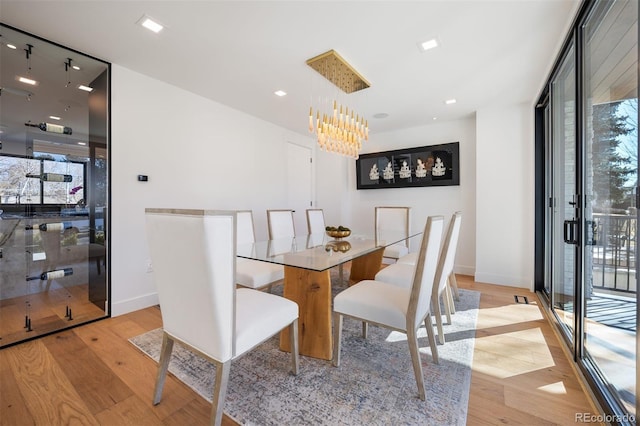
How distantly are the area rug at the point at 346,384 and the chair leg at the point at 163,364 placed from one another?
0.62 feet

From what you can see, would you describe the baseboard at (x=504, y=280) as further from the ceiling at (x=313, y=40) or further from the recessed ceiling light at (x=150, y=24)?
the recessed ceiling light at (x=150, y=24)

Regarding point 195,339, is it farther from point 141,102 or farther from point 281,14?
point 141,102

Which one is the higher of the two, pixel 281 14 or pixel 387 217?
pixel 281 14

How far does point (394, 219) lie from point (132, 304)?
322 cm

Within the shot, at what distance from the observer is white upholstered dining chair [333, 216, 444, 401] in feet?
4.58

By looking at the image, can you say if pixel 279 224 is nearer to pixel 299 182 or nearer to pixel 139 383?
pixel 299 182

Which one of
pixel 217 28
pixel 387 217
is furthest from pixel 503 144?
pixel 217 28

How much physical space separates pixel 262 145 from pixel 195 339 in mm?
3325

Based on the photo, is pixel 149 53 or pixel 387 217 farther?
pixel 387 217

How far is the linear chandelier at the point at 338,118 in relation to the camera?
2.38m

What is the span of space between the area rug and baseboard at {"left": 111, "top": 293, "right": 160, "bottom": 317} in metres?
0.63

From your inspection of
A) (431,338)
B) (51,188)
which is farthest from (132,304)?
(431,338)

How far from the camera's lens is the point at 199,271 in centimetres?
106

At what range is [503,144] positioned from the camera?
11.4ft
